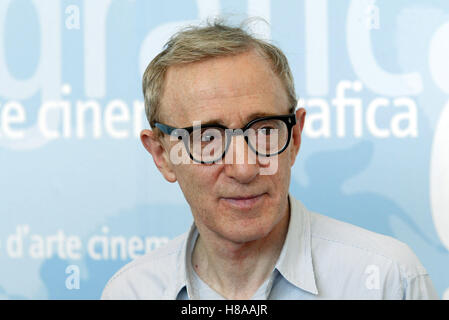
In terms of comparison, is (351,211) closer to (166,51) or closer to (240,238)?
(240,238)

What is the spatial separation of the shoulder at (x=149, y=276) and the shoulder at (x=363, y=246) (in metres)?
0.37

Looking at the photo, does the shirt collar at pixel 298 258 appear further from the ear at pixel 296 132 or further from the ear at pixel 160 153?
the ear at pixel 160 153

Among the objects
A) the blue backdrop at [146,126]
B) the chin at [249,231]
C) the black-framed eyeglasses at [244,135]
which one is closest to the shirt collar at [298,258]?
the chin at [249,231]

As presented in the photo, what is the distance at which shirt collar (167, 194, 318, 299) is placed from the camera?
3.74 ft

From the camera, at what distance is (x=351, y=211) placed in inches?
74.4

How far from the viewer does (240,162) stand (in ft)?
3.43

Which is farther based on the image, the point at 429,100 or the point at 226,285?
the point at 429,100

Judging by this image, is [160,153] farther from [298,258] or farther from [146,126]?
[146,126]

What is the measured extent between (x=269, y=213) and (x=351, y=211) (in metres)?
0.90

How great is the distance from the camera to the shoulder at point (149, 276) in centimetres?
127

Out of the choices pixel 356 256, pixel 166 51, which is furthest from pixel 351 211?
pixel 166 51

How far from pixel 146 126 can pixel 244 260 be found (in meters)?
0.95

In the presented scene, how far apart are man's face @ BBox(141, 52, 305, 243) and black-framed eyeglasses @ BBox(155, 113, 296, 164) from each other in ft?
0.04

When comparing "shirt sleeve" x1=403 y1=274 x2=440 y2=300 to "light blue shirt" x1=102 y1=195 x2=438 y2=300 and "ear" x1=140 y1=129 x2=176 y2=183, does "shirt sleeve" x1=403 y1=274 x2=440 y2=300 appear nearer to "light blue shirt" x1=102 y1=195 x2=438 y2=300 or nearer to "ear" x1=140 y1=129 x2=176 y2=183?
"light blue shirt" x1=102 y1=195 x2=438 y2=300
